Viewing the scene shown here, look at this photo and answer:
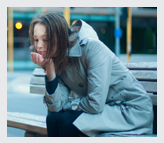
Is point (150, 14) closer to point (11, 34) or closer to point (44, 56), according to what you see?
point (11, 34)

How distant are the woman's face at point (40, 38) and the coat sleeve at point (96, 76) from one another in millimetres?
285

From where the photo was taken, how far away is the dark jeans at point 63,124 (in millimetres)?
1452

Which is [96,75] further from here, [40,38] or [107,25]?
[107,25]

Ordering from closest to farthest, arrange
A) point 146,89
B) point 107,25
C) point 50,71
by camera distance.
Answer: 1. point 50,71
2. point 146,89
3. point 107,25

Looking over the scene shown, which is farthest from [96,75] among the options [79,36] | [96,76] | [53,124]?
[53,124]

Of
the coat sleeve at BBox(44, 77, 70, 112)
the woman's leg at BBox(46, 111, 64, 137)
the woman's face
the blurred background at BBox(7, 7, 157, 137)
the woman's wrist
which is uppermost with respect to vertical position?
the blurred background at BBox(7, 7, 157, 137)

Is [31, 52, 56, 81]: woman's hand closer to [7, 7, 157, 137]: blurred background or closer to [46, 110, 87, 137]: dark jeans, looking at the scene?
[46, 110, 87, 137]: dark jeans

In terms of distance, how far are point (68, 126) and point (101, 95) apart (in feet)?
0.95

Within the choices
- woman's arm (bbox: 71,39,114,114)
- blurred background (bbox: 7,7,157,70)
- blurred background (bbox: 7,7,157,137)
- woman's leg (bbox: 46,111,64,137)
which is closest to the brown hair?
woman's arm (bbox: 71,39,114,114)

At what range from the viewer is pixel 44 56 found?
151 cm

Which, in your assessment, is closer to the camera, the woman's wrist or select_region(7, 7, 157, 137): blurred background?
the woman's wrist

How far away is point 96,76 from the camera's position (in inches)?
57.6

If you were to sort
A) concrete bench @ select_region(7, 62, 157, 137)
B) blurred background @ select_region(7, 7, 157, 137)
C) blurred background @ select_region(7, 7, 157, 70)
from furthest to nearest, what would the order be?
blurred background @ select_region(7, 7, 157, 70) < blurred background @ select_region(7, 7, 157, 137) < concrete bench @ select_region(7, 62, 157, 137)

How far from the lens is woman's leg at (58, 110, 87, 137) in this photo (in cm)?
145
